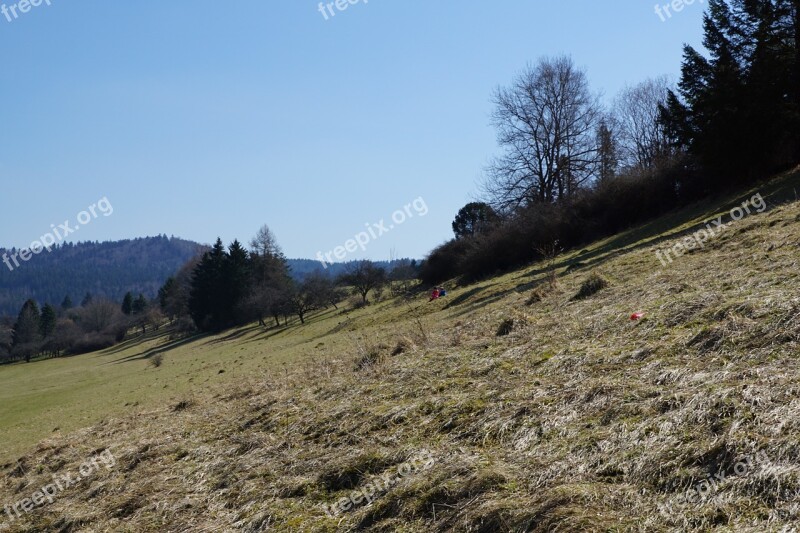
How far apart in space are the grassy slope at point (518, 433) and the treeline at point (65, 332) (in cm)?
8860

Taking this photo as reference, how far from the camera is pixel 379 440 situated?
684cm

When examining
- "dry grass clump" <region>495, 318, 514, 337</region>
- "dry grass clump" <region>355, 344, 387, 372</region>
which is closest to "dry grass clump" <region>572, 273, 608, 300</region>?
"dry grass clump" <region>495, 318, 514, 337</region>

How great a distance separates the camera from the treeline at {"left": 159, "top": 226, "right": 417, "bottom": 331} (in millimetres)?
57094

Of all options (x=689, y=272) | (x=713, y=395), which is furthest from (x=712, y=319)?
(x=689, y=272)

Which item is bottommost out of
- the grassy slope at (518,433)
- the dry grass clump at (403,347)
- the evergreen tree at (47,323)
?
the grassy slope at (518,433)

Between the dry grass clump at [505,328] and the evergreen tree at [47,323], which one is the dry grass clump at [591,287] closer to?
the dry grass clump at [505,328]

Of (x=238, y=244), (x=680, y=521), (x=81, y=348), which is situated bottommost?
(x=680, y=521)

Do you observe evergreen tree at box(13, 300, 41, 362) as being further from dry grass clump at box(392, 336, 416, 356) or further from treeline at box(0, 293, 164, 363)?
dry grass clump at box(392, 336, 416, 356)

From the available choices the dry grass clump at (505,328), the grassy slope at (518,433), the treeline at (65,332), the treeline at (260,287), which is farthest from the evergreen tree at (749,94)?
the treeline at (65,332)

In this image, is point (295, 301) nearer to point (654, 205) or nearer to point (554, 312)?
point (654, 205)

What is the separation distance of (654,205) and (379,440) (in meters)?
31.8

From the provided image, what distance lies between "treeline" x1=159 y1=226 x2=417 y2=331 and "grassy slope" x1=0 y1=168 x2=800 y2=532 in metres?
40.7

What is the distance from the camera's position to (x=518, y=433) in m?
5.83

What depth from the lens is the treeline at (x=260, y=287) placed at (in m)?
57.1
